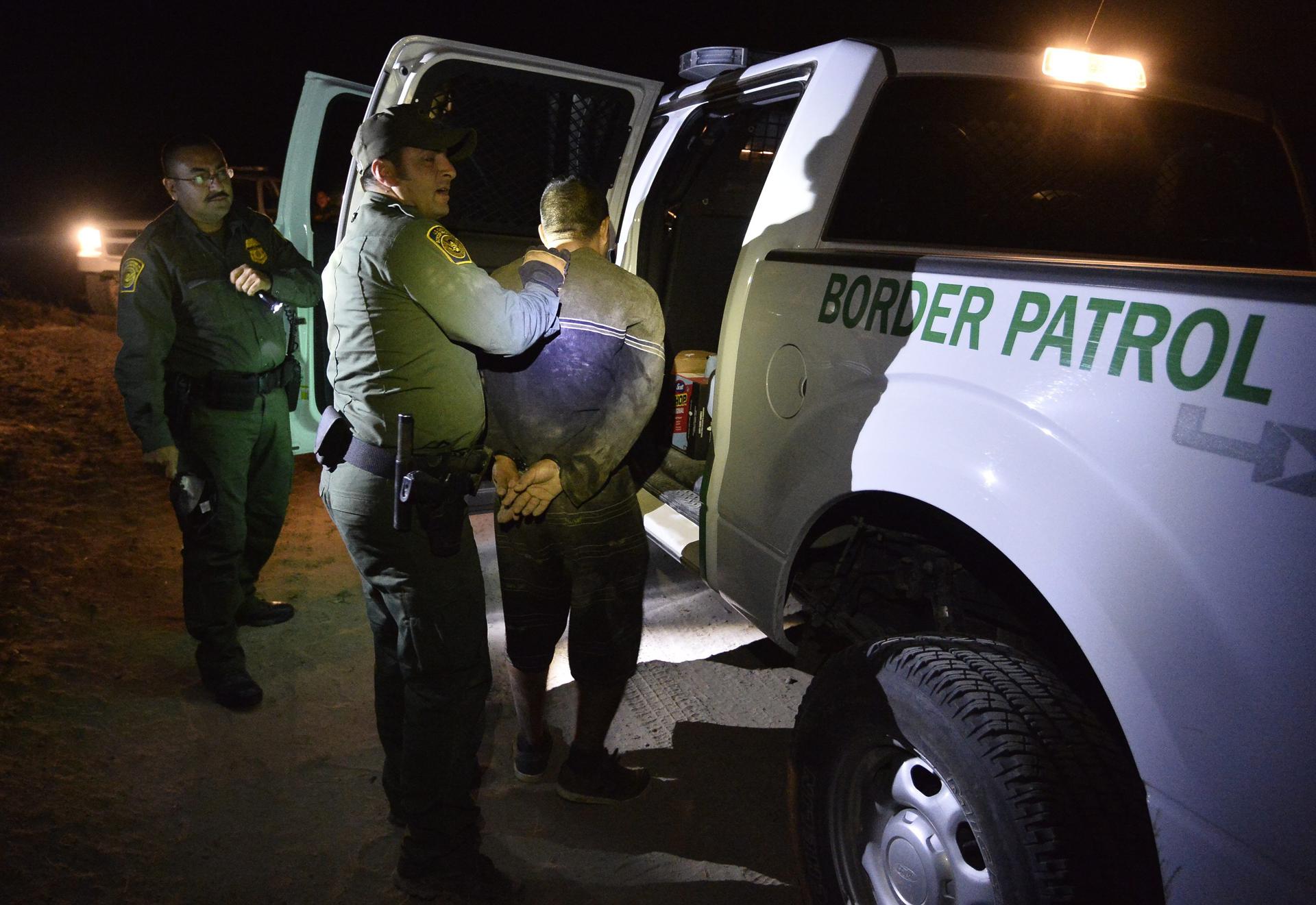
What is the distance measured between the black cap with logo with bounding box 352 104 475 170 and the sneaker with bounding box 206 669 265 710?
6.18 feet

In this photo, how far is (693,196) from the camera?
3.96 m

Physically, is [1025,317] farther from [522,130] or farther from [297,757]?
[522,130]

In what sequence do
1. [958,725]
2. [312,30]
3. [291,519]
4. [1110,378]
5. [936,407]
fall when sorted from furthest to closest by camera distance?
1. [312,30]
2. [291,519]
3. [936,407]
4. [958,725]
5. [1110,378]

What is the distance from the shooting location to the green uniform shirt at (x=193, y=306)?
2.82m

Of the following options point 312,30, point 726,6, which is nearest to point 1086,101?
point 726,6

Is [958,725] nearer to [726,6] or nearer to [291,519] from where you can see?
[291,519]

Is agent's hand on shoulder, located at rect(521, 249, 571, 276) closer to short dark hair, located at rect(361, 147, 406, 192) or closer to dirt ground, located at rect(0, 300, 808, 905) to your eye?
short dark hair, located at rect(361, 147, 406, 192)

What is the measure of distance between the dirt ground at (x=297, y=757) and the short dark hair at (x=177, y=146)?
179 cm

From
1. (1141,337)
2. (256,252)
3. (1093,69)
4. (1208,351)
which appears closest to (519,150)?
(256,252)

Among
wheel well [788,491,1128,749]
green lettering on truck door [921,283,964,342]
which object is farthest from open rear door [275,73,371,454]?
green lettering on truck door [921,283,964,342]

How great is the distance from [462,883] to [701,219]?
2.89 m

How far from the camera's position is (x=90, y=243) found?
11.6 metres

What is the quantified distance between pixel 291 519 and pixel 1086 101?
426cm

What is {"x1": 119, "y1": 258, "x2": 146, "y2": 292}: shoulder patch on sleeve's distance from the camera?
2842 mm
